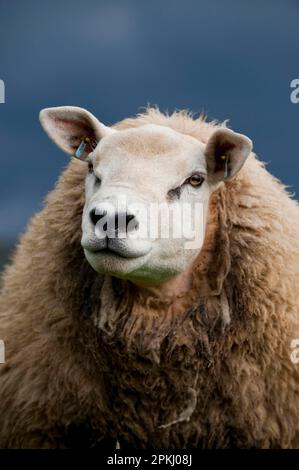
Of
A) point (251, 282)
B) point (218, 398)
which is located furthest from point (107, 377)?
point (251, 282)

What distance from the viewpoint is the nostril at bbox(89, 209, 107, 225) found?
4980 mm

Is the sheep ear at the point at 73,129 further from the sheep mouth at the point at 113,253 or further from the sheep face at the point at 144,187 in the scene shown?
the sheep mouth at the point at 113,253

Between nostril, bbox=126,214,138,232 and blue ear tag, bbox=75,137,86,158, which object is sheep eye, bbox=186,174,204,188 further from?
blue ear tag, bbox=75,137,86,158

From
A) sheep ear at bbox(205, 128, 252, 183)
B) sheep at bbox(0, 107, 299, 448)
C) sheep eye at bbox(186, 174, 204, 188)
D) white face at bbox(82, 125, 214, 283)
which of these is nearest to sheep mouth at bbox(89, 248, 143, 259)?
white face at bbox(82, 125, 214, 283)

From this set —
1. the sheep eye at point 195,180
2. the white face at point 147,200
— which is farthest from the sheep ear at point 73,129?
→ the sheep eye at point 195,180

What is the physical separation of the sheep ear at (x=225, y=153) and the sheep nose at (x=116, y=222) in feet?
2.76

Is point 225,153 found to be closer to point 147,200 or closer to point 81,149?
Answer: point 147,200

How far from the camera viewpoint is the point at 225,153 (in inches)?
223

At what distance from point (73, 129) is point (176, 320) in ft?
4.29

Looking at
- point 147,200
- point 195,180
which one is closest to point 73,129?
point 195,180

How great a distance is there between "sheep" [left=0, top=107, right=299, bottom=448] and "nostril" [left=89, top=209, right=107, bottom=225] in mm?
423

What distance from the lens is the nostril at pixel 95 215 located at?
4.98 metres
